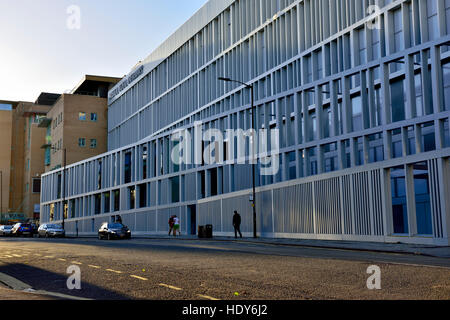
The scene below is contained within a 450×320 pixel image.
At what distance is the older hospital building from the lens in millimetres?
26453

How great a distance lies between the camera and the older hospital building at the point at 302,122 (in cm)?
2645

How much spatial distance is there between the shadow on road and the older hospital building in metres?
16.9

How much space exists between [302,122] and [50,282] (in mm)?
29632

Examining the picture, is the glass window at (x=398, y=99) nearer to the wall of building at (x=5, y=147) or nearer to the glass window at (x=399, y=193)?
the glass window at (x=399, y=193)

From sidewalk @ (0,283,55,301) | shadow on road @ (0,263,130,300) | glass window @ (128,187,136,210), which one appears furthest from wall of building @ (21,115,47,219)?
sidewalk @ (0,283,55,301)

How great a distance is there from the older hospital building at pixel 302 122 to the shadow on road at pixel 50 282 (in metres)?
16.9

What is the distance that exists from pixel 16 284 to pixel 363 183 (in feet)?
64.7

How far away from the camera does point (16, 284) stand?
11578 mm

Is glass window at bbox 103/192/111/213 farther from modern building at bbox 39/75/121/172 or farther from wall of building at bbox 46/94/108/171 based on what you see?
wall of building at bbox 46/94/108/171

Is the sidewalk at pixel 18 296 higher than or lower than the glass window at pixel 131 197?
lower

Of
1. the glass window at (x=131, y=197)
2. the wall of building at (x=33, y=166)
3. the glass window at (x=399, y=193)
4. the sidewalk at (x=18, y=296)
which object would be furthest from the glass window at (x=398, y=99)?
the wall of building at (x=33, y=166)

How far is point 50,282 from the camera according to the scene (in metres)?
11.9

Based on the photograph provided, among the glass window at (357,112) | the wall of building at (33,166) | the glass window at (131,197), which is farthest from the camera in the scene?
the wall of building at (33,166)
